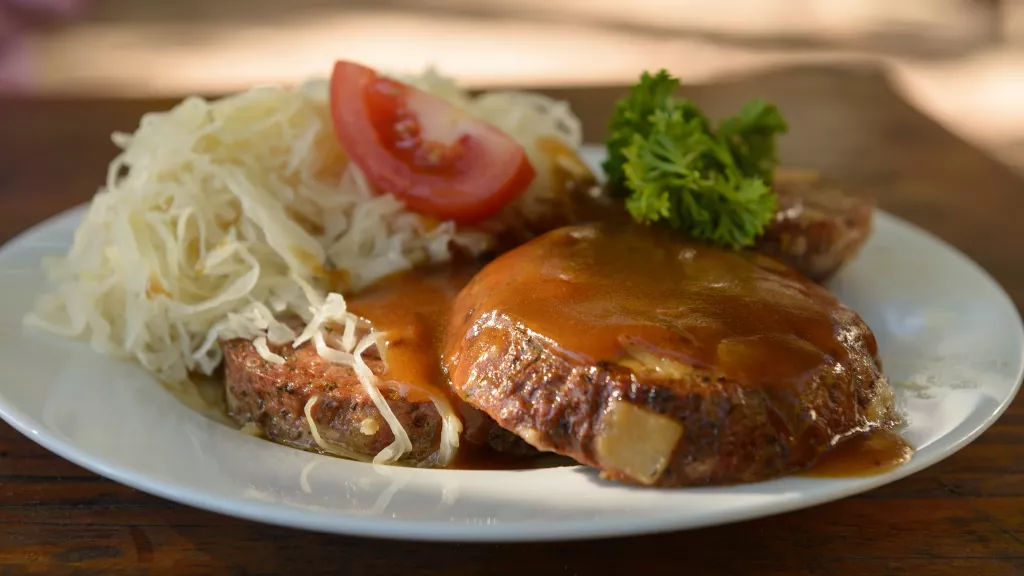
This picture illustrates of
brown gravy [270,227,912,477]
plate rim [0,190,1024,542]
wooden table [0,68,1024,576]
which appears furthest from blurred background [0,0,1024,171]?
plate rim [0,190,1024,542]

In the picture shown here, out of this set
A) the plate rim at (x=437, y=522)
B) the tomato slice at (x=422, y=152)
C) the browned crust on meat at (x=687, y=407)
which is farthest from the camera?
the tomato slice at (x=422, y=152)

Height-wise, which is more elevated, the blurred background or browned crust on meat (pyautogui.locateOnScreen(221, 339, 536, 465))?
browned crust on meat (pyautogui.locateOnScreen(221, 339, 536, 465))

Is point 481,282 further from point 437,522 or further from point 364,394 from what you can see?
point 437,522

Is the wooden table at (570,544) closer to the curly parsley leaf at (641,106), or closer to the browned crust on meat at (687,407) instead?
the browned crust on meat at (687,407)

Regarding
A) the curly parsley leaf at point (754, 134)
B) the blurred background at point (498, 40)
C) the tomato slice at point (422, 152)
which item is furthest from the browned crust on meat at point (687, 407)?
the blurred background at point (498, 40)

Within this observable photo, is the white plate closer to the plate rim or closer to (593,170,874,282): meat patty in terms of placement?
the plate rim
